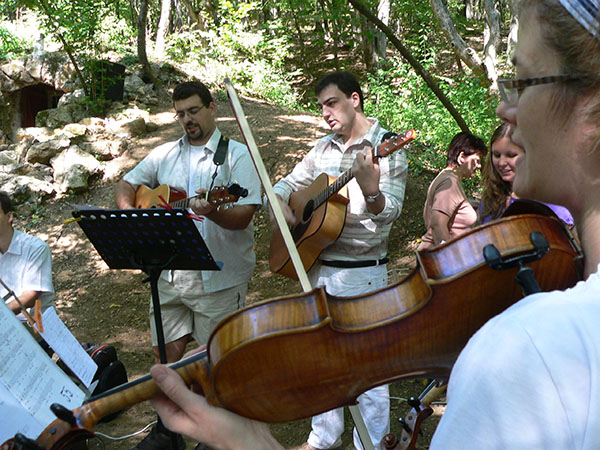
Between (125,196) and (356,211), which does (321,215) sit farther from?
(125,196)

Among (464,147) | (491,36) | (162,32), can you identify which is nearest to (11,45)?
(162,32)

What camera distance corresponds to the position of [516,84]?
87 centimetres

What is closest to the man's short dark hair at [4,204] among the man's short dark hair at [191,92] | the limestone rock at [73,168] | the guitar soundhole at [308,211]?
the man's short dark hair at [191,92]

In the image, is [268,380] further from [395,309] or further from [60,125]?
[60,125]

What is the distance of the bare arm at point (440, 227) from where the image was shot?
3.56 metres

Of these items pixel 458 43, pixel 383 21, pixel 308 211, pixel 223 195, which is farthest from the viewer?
pixel 383 21

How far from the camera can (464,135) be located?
397 cm

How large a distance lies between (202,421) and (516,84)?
87 cm

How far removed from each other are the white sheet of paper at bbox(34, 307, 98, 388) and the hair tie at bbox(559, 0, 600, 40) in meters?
2.21

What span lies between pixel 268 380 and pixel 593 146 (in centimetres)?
78

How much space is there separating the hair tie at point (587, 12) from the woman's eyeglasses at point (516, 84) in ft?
0.24

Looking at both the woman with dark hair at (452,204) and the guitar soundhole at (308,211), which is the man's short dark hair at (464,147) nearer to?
the woman with dark hair at (452,204)

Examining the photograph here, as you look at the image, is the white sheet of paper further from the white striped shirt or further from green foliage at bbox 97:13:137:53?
green foliage at bbox 97:13:137:53

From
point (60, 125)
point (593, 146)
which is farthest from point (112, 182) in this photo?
point (593, 146)
